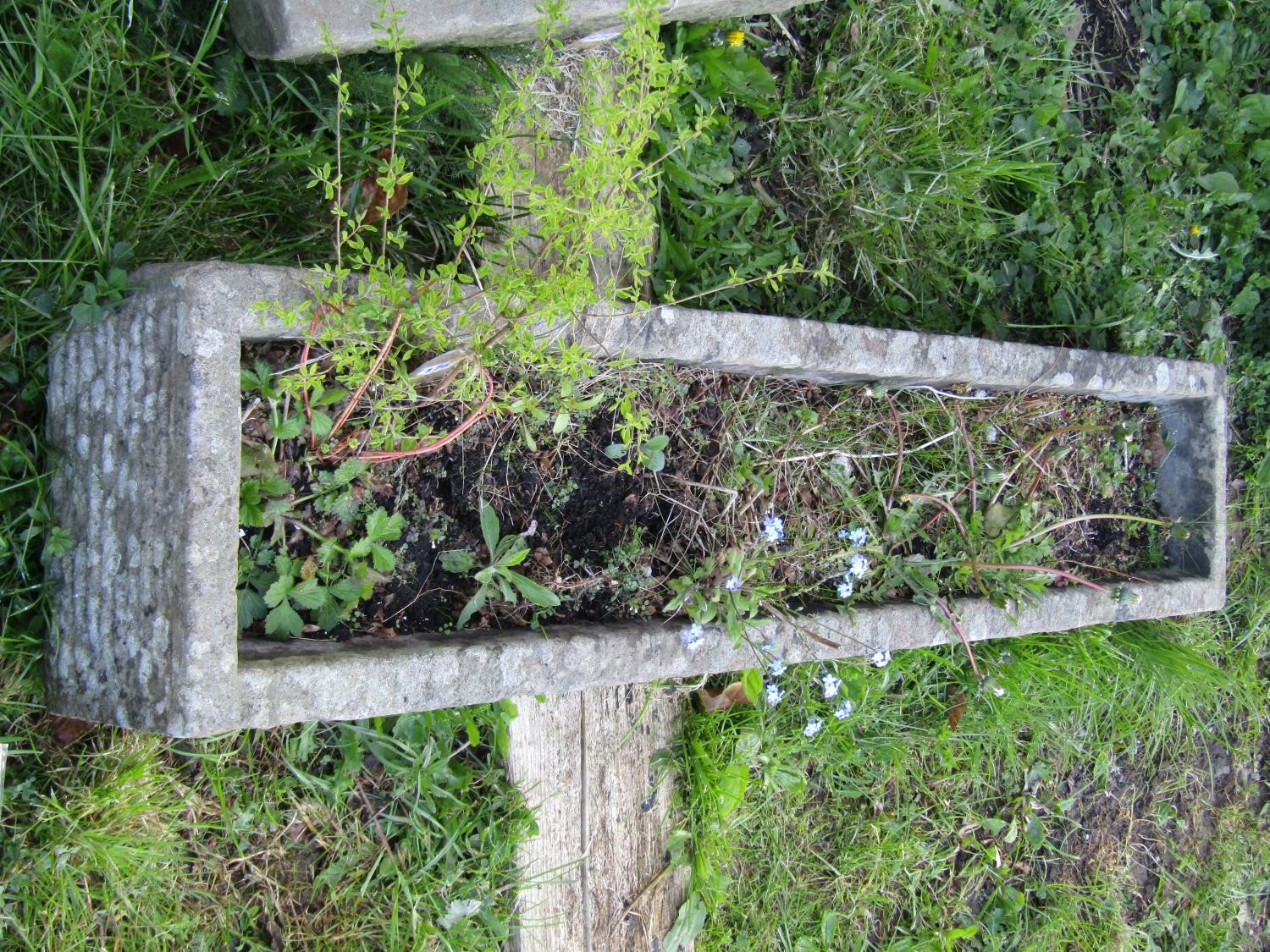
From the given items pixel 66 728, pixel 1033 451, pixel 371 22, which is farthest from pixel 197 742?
pixel 1033 451

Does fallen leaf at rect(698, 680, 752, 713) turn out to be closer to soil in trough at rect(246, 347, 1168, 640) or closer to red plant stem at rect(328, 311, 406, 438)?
soil in trough at rect(246, 347, 1168, 640)

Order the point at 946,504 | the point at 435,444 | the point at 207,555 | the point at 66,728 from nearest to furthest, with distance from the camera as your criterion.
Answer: the point at 207,555
the point at 435,444
the point at 66,728
the point at 946,504

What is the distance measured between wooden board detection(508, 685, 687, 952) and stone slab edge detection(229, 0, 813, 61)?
1.42 meters

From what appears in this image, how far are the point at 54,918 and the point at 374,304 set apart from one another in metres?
1.33

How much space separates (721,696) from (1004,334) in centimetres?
132

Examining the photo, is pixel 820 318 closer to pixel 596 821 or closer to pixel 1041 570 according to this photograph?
pixel 1041 570

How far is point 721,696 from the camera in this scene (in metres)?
2.59

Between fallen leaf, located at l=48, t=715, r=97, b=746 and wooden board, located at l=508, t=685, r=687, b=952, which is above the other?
fallen leaf, located at l=48, t=715, r=97, b=746

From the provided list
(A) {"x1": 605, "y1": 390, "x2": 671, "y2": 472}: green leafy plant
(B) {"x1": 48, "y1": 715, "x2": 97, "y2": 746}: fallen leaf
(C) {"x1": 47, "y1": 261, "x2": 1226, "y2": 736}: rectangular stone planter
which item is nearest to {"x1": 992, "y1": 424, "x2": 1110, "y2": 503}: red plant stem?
(C) {"x1": 47, "y1": 261, "x2": 1226, "y2": 736}: rectangular stone planter

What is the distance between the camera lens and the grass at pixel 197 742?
71.9 inches

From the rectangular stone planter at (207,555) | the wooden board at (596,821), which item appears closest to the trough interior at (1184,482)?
the rectangular stone planter at (207,555)

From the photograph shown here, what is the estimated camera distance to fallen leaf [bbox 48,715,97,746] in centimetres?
193

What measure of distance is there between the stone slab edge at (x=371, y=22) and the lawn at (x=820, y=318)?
90 mm

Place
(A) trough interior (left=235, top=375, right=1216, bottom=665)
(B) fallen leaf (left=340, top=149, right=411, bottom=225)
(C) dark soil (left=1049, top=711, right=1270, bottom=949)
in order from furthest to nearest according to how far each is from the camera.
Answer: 1. (C) dark soil (left=1049, top=711, right=1270, bottom=949)
2. (A) trough interior (left=235, top=375, right=1216, bottom=665)
3. (B) fallen leaf (left=340, top=149, right=411, bottom=225)
